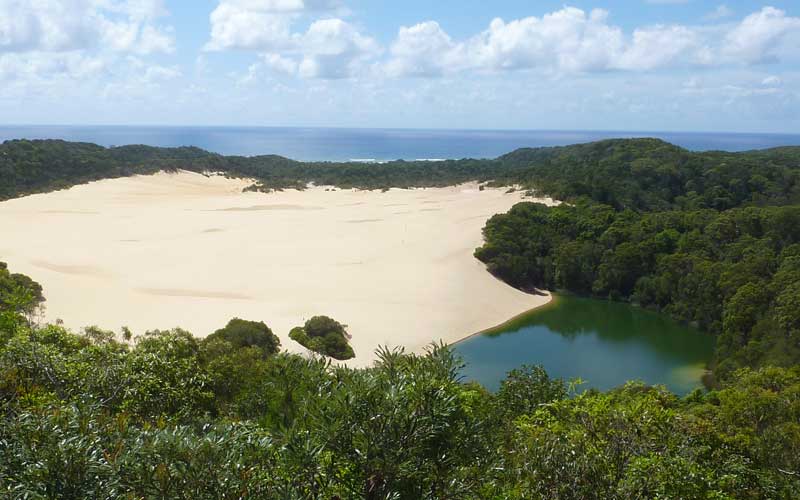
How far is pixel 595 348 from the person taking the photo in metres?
30.3

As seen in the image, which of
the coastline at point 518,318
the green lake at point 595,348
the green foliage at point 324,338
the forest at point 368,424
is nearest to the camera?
the forest at point 368,424

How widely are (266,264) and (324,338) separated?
587 inches

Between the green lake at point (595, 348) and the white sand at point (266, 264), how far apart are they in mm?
1929

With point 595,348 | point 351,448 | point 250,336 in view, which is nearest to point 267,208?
point 250,336

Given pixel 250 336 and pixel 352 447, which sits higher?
pixel 352 447

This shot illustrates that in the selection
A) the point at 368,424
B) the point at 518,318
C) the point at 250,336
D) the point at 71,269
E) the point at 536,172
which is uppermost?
the point at 536,172

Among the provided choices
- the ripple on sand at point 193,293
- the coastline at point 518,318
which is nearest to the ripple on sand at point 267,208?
the ripple on sand at point 193,293

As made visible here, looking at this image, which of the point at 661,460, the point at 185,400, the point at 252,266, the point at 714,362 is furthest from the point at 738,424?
the point at 252,266

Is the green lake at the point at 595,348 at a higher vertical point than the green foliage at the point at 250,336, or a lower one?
lower

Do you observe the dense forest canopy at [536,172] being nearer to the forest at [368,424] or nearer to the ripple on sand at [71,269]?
the ripple on sand at [71,269]

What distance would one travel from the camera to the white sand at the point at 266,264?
30375 mm

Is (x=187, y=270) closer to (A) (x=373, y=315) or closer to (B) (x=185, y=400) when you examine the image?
(A) (x=373, y=315)

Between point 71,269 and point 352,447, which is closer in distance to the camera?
point 352,447

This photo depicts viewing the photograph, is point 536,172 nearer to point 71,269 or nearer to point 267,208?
Result: point 267,208
